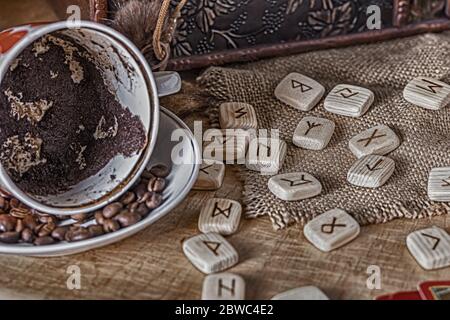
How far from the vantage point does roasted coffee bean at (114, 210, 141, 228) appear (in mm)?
1018

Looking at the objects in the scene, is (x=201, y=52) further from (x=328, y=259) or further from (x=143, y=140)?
(x=328, y=259)

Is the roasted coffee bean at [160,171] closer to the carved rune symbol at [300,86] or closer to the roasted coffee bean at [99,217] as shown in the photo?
the roasted coffee bean at [99,217]

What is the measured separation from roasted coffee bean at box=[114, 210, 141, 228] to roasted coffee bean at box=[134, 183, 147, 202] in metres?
0.04

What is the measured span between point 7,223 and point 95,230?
0.11m

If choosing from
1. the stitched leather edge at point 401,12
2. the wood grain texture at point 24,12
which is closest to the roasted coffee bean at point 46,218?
the wood grain texture at point 24,12

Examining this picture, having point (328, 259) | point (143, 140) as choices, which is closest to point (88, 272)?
point (143, 140)

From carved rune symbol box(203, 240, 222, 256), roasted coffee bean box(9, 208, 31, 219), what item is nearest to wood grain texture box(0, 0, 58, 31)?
roasted coffee bean box(9, 208, 31, 219)

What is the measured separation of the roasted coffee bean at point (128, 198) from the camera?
41.8 inches

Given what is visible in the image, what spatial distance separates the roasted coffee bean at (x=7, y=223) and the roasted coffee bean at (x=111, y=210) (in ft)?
0.36

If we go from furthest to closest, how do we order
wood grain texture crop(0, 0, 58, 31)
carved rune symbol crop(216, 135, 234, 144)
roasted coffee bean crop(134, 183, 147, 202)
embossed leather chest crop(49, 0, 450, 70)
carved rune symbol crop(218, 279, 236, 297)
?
wood grain texture crop(0, 0, 58, 31) → embossed leather chest crop(49, 0, 450, 70) → carved rune symbol crop(216, 135, 234, 144) → roasted coffee bean crop(134, 183, 147, 202) → carved rune symbol crop(218, 279, 236, 297)

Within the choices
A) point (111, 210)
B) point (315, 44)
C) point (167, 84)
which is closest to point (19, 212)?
point (111, 210)

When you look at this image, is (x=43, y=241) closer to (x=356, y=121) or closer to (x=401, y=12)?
(x=356, y=121)

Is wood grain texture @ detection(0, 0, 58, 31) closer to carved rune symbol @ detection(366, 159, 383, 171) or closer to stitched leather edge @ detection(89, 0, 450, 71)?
stitched leather edge @ detection(89, 0, 450, 71)
